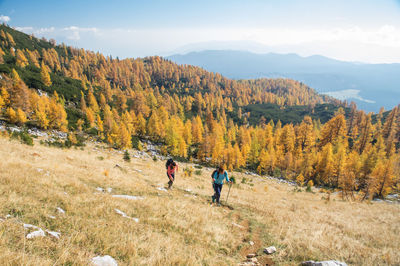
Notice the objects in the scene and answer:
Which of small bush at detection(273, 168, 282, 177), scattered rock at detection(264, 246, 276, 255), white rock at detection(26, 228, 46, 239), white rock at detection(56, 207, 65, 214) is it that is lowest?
small bush at detection(273, 168, 282, 177)

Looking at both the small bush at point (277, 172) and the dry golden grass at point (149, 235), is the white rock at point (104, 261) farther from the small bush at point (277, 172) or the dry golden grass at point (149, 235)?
the small bush at point (277, 172)

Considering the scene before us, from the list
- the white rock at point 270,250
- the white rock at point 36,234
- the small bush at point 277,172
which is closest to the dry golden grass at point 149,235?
the white rock at point 36,234

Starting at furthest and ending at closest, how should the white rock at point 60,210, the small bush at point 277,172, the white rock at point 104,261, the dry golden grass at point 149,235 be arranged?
the small bush at point 277,172, the white rock at point 60,210, the dry golden grass at point 149,235, the white rock at point 104,261

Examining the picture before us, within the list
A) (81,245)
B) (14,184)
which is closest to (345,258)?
(81,245)

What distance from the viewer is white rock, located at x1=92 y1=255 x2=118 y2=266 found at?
3.92m

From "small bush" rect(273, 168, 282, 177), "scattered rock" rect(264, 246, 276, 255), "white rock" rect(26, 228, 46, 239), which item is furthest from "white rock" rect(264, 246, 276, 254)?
"small bush" rect(273, 168, 282, 177)

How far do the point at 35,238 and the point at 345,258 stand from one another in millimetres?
9459

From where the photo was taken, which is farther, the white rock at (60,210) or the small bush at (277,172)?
the small bush at (277,172)

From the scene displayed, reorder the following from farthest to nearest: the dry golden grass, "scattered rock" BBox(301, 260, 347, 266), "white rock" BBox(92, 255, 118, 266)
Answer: "scattered rock" BBox(301, 260, 347, 266), the dry golden grass, "white rock" BBox(92, 255, 118, 266)

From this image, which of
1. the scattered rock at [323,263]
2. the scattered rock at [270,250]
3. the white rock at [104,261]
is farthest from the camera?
the scattered rock at [270,250]

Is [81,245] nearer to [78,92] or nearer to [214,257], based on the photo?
[214,257]

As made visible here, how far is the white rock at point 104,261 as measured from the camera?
12.9 feet

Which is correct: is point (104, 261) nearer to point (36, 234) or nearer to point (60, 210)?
point (36, 234)

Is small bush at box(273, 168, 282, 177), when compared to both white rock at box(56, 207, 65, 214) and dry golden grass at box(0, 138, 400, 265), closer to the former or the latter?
dry golden grass at box(0, 138, 400, 265)
